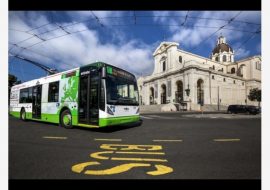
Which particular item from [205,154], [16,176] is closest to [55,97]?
[16,176]

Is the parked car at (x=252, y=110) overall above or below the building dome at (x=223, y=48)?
below

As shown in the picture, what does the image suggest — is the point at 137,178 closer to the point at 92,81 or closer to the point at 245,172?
the point at 245,172

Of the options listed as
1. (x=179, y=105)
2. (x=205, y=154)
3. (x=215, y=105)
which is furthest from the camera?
(x=215, y=105)

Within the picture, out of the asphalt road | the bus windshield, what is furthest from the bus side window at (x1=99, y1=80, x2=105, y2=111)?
the asphalt road

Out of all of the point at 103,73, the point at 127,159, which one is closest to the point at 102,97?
the point at 103,73

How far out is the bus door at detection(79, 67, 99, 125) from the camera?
746 cm

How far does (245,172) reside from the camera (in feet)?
10.7

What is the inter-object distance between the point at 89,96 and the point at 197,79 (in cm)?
4864

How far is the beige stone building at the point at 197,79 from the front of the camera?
5094 cm

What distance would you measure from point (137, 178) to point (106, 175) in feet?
1.90

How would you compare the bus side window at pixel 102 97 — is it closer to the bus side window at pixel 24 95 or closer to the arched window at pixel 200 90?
the bus side window at pixel 24 95

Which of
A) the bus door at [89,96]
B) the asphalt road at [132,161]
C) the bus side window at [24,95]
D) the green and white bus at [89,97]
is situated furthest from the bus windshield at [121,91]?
the bus side window at [24,95]

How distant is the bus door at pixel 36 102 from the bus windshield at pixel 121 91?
5.79 m

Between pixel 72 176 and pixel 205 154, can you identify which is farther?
pixel 205 154
